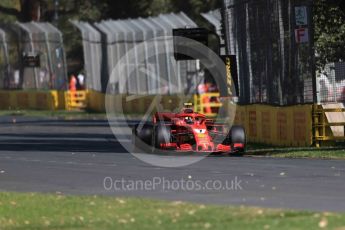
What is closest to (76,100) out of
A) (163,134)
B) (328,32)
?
(328,32)

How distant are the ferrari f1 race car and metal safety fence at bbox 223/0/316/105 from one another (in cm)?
348

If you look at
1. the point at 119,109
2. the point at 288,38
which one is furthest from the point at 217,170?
the point at 119,109

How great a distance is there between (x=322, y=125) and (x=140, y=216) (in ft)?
45.4

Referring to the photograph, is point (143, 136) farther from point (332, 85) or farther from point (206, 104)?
point (206, 104)

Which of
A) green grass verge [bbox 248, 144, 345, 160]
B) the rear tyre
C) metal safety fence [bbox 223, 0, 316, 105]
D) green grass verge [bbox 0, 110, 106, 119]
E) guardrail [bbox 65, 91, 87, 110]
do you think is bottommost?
green grass verge [bbox 248, 144, 345, 160]

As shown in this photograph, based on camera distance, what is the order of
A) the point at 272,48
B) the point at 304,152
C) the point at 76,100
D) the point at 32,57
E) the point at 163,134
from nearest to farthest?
the point at 163,134
the point at 304,152
the point at 272,48
the point at 32,57
the point at 76,100

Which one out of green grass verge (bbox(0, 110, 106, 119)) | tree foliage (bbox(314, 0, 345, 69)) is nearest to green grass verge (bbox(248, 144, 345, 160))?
tree foliage (bbox(314, 0, 345, 69))

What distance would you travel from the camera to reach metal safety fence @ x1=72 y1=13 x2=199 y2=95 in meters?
47.5

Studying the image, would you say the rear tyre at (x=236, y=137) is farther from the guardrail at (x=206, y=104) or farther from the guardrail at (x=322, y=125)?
the guardrail at (x=206, y=104)

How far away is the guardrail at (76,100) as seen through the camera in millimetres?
55625

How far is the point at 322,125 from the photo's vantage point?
26.8 meters

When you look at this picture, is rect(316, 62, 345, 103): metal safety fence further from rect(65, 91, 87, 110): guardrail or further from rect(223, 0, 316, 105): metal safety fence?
rect(65, 91, 87, 110): guardrail

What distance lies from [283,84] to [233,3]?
4285mm

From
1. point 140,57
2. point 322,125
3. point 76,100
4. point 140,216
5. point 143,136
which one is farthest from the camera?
point 76,100
